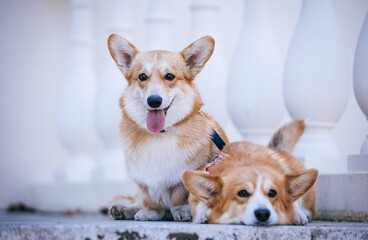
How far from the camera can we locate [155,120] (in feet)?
10.1

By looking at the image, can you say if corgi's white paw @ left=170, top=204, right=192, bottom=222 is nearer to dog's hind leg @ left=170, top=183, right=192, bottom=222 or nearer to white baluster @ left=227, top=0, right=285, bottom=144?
dog's hind leg @ left=170, top=183, right=192, bottom=222

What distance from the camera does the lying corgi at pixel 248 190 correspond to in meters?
2.55

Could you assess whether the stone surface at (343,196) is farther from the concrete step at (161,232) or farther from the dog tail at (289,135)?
the concrete step at (161,232)

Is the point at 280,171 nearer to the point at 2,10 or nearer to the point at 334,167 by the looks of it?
the point at 334,167

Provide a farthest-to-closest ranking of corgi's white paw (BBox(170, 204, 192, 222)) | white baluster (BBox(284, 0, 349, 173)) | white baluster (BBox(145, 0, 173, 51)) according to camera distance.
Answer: white baluster (BBox(145, 0, 173, 51)) < white baluster (BBox(284, 0, 349, 173)) < corgi's white paw (BBox(170, 204, 192, 222))

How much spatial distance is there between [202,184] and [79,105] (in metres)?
3.88

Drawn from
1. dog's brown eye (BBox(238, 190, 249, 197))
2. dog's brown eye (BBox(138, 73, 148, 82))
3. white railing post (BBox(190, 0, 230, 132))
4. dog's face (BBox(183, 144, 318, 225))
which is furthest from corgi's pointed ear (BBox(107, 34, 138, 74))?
white railing post (BBox(190, 0, 230, 132))

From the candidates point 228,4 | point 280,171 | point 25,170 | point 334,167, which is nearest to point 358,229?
point 280,171

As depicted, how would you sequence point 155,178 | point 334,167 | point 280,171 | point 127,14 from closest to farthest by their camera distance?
point 280,171, point 155,178, point 334,167, point 127,14

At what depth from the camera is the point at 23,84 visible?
735cm

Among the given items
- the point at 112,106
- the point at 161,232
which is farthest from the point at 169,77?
the point at 112,106

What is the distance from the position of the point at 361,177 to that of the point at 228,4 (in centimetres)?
369

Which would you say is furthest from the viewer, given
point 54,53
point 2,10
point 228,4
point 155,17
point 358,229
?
point 54,53

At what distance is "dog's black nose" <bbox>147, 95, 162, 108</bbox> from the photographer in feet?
9.89
